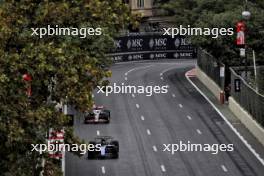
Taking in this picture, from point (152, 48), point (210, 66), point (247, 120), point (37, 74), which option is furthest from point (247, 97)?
point (152, 48)

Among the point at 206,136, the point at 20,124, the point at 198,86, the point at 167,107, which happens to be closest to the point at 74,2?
the point at 20,124

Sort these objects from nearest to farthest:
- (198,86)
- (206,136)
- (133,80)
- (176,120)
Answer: (206,136) < (176,120) < (198,86) < (133,80)

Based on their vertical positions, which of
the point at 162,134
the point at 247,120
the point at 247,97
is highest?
the point at 247,97

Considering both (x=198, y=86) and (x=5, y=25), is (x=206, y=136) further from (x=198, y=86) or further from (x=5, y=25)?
(x=5, y=25)

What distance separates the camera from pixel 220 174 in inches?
1832

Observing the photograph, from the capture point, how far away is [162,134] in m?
58.3

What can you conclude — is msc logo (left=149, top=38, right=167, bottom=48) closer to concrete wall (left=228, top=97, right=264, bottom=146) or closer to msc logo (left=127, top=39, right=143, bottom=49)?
msc logo (left=127, top=39, right=143, bottom=49)

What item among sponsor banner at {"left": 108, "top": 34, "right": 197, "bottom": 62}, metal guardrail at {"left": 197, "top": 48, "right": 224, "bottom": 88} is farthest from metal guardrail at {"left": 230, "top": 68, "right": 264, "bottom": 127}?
sponsor banner at {"left": 108, "top": 34, "right": 197, "bottom": 62}

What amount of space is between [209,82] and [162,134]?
2029cm

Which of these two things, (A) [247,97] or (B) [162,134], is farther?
(A) [247,97]

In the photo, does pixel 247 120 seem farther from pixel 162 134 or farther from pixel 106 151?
pixel 106 151

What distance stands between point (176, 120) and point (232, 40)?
13010mm

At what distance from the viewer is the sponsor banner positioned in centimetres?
10725

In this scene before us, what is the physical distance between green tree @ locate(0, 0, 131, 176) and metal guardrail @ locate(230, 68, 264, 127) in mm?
28853
